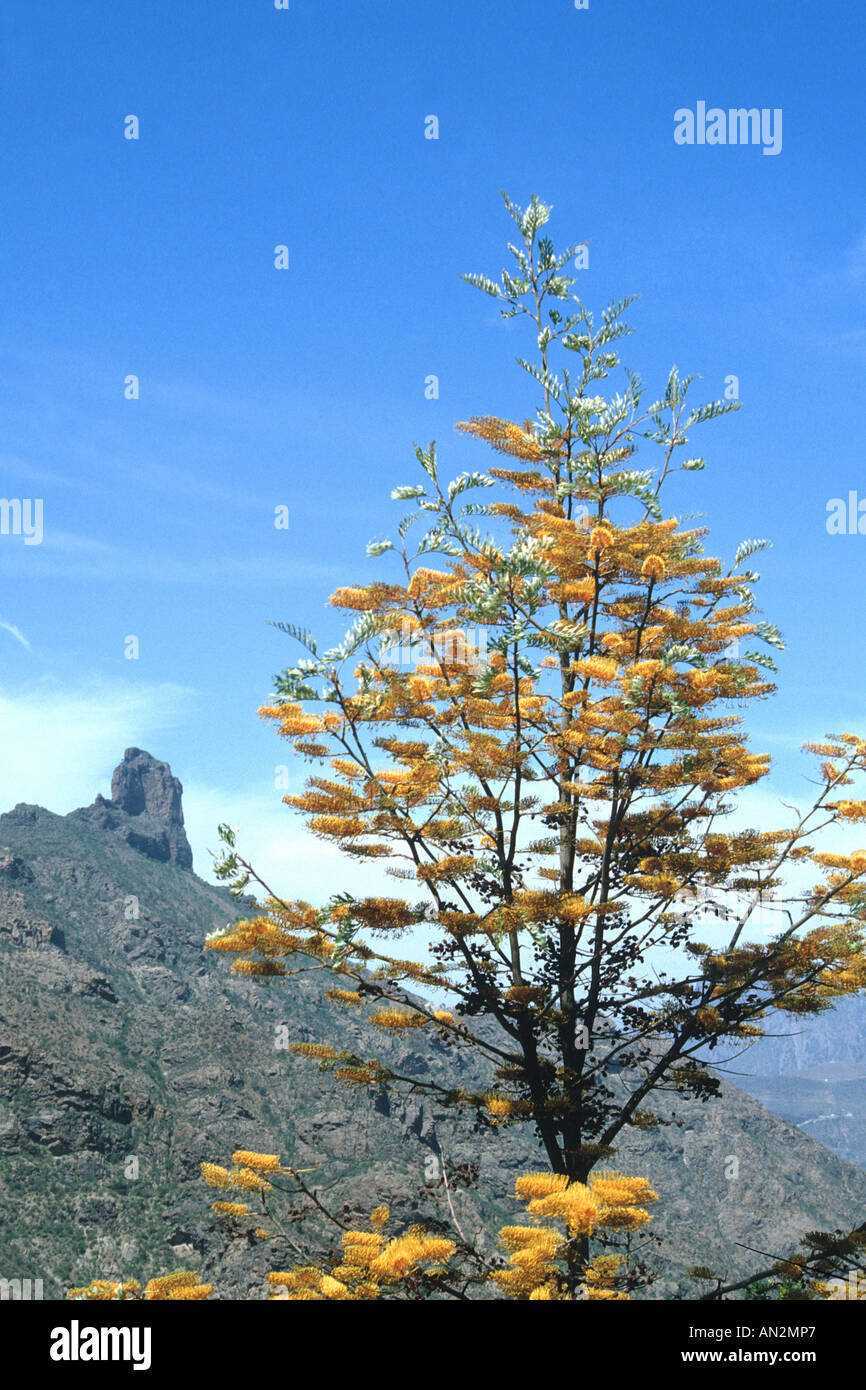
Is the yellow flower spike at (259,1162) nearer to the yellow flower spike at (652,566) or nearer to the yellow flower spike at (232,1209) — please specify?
the yellow flower spike at (232,1209)

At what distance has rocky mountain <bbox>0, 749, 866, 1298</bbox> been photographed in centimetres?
7069

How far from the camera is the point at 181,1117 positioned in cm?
9250

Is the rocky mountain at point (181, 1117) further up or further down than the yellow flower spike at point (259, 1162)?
further down

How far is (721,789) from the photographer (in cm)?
1046

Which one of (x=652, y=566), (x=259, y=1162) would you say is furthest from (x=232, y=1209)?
(x=652, y=566)

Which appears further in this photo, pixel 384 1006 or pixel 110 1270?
pixel 110 1270

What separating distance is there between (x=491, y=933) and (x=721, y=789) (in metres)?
2.95

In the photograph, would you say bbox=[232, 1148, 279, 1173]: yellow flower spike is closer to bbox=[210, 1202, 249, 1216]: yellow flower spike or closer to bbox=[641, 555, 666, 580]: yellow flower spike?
bbox=[210, 1202, 249, 1216]: yellow flower spike

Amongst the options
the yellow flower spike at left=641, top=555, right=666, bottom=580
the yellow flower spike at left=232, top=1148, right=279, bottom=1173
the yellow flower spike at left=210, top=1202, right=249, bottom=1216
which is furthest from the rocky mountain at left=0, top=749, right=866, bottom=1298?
the yellow flower spike at left=641, top=555, right=666, bottom=580

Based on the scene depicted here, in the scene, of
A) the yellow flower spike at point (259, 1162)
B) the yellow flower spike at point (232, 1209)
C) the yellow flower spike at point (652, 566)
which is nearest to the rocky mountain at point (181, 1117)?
the yellow flower spike at point (232, 1209)

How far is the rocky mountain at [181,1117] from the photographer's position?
70.7 metres
